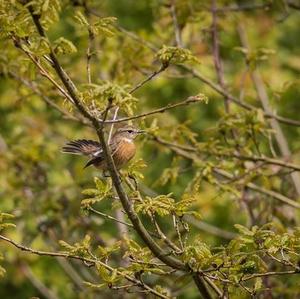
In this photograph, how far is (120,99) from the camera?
2646mm

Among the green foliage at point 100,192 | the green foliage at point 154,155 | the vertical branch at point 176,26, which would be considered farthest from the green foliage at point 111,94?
the vertical branch at point 176,26

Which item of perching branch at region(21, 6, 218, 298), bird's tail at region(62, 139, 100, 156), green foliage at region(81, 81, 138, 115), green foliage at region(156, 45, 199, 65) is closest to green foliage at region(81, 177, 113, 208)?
perching branch at region(21, 6, 218, 298)

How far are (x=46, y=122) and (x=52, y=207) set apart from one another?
2.97 m

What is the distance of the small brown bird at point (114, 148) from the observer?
3.79m

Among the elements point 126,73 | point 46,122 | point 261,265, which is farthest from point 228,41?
point 261,265

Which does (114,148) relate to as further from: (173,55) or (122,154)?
(173,55)

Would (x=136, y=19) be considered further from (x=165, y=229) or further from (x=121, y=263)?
(x=121, y=263)

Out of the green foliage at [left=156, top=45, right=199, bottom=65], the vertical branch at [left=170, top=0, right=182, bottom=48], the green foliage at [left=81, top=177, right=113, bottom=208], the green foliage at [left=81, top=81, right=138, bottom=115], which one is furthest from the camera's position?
the vertical branch at [left=170, top=0, right=182, bottom=48]

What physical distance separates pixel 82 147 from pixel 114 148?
0.89ft

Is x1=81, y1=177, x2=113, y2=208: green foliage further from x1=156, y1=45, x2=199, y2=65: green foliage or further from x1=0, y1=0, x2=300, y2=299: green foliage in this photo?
x1=156, y1=45, x2=199, y2=65: green foliage

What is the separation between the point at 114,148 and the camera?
381 cm

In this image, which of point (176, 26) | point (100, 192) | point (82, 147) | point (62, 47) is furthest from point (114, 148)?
point (176, 26)

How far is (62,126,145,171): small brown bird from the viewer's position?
12.4 ft

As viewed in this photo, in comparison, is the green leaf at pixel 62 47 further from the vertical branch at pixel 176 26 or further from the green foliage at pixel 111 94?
the vertical branch at pixel 176 26
